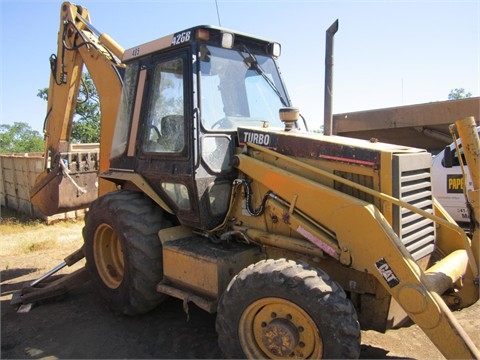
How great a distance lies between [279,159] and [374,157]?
816 mm

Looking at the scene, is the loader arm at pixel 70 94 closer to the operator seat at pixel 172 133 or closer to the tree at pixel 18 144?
the operator seat at pixel 172 133

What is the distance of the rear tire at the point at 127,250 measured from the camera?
395 cm

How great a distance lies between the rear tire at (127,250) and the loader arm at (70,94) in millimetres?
879

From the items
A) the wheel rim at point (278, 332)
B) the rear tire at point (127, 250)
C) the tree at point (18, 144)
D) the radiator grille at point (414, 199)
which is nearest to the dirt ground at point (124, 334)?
the rear tire at point (127, 250)

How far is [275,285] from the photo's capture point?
9.50 ft

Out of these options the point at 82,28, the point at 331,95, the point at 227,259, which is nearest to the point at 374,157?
the point at 227,259

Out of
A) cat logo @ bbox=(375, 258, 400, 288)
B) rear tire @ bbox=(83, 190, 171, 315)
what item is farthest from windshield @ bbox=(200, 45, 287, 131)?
cat logo @ bbox=(375, 258, 400, 288)

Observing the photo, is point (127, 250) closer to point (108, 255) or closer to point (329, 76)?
point (108, 255)

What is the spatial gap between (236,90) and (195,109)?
62cm

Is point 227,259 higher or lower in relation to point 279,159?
lower

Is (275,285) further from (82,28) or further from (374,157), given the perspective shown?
(82,28)

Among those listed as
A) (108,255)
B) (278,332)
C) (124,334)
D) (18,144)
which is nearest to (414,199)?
(278,332)

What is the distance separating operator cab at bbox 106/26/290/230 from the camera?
374 centimetres

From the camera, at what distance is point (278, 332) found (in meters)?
2.89
